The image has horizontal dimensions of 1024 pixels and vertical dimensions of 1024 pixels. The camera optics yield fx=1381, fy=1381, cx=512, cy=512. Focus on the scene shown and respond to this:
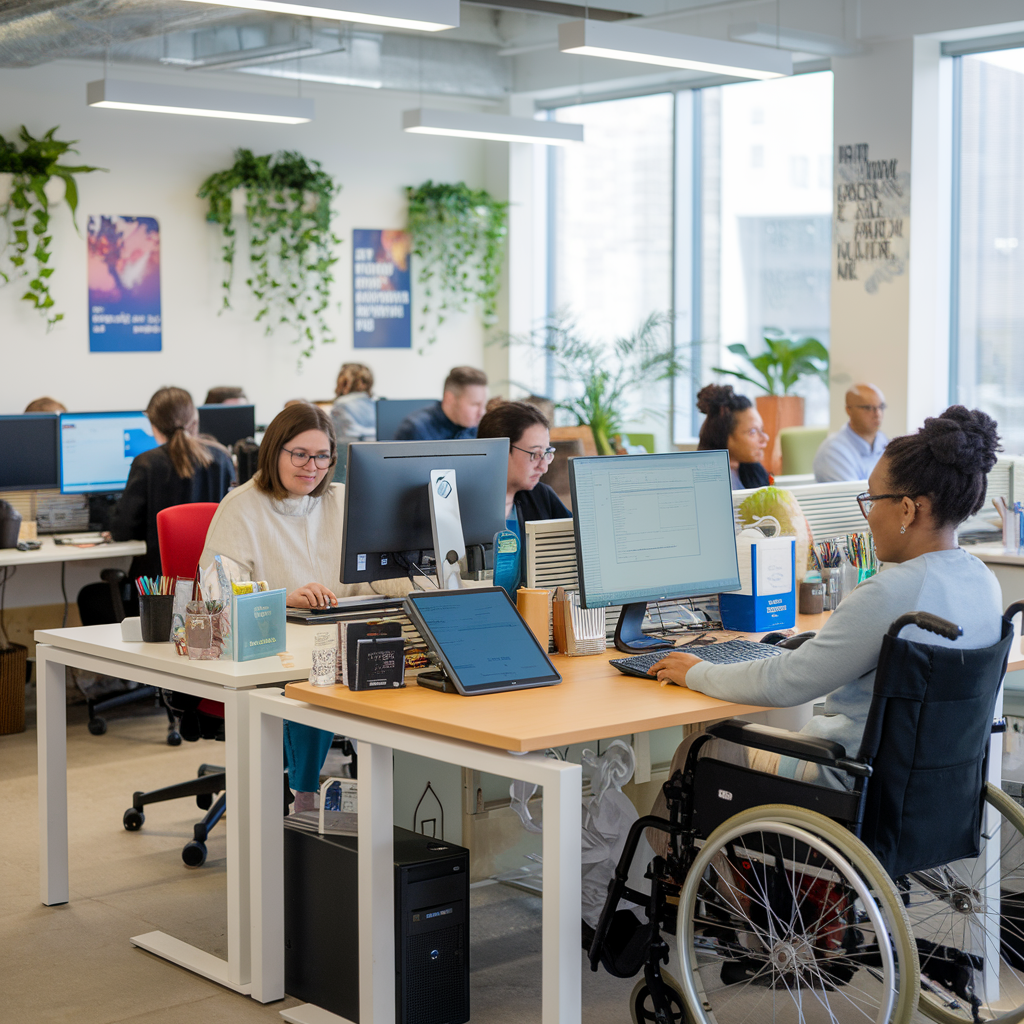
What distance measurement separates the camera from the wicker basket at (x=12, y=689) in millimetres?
5133

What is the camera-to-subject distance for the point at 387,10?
4.89m

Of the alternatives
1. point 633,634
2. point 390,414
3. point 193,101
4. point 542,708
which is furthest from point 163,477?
point 542,708

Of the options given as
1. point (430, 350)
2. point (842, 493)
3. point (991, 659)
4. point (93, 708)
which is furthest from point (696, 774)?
point (430, 350)

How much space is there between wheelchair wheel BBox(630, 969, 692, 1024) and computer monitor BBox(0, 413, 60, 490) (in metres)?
4.04

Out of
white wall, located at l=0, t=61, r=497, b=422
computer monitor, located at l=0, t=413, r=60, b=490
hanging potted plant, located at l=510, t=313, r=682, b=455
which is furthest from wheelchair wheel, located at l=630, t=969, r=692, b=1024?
white wall, located at l=0, t=61, r=497, b=422

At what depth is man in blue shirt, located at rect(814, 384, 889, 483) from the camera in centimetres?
612

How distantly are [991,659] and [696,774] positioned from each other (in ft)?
1.83

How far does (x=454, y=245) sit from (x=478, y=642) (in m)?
7.11

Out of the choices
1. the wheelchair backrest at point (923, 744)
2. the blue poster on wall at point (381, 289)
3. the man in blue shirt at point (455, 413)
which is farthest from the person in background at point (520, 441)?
the blue poster on wall at point (381, 289)

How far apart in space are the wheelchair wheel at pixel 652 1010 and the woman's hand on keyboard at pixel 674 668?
56 cm

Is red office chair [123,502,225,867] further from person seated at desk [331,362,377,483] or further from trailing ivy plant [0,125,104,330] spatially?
trailing ivy plant [0,125,104,330]

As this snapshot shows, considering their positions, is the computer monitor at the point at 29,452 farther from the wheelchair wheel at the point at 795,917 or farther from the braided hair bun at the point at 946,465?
the braided hair bun at the point at 946,465

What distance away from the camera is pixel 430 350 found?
9523 millimetres

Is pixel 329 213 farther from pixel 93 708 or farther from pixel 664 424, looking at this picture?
pixel 93 708
